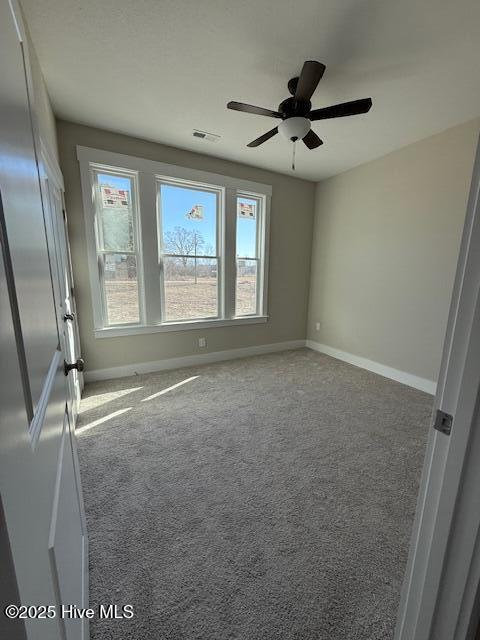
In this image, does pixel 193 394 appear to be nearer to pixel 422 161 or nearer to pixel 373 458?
pixel 373 458

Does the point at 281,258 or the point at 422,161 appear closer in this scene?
the point at 422,161

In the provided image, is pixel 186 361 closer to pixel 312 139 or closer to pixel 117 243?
pixel 117 243

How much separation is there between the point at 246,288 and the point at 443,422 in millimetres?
3578

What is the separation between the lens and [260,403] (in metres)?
2.75

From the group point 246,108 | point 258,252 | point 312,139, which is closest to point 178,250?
point 258,252

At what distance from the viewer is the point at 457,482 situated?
2.10 ft

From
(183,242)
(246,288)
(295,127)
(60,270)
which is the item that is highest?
(295,127)

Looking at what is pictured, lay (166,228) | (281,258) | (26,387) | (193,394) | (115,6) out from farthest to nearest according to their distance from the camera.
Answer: (281,258) → (166,228) → (193,394) → (115,6) → (26,387)

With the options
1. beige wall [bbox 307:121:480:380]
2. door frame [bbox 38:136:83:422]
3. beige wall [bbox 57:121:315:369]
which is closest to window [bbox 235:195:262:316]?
beige wall [bbox 57:121:315:369]

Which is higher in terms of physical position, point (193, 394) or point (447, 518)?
point (447, 518)

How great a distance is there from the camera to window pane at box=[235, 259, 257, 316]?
404 cm

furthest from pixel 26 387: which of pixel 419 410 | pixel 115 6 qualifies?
pixel 419 410

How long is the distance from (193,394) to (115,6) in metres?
2.96

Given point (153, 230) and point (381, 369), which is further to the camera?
point (381, 369)
